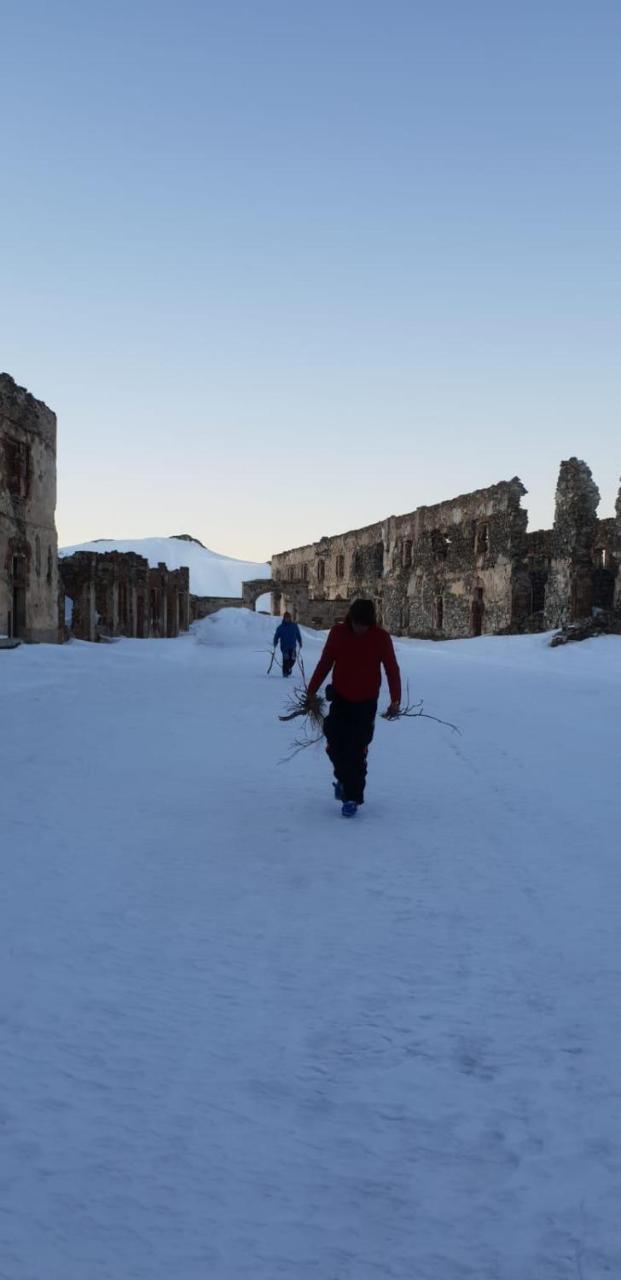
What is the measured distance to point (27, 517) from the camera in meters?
24.3

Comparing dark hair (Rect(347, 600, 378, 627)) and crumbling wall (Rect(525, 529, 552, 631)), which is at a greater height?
crumbling wall (Rect(525, 529, 552, 631))

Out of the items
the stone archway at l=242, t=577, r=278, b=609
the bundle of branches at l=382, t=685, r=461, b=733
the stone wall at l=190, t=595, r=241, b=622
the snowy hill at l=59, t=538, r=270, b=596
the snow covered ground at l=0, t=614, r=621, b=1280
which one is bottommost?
the snow covered ground at l=0, t=614, r=621, b=1280

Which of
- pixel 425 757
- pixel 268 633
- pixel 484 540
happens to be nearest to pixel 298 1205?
pixel 425 757

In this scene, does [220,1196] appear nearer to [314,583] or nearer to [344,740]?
[344,740]

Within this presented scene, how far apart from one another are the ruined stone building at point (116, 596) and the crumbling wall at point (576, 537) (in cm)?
1460

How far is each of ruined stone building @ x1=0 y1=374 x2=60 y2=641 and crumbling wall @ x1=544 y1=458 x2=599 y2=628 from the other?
16041 mm

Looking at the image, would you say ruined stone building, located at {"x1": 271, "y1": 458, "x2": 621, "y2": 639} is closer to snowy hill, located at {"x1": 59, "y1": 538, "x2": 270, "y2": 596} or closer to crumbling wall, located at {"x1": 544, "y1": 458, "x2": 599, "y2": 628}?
crumbling wall, located at {"x1": 544, "y1": 458, "x2": 599, "y2": 628}

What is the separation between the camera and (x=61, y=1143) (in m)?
2.49

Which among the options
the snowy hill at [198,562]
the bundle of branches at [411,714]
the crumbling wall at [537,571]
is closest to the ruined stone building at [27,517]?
the bundle of branches at [411,714]

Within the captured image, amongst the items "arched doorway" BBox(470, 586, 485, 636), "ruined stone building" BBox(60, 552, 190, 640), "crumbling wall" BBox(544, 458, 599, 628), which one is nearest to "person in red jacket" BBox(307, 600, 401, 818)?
"ruined stone building" BBox(60, 552, 190, 640)

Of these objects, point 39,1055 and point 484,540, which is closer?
point 39,1055

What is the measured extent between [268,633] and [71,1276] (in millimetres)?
44220

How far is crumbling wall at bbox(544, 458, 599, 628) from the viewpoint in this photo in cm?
3123

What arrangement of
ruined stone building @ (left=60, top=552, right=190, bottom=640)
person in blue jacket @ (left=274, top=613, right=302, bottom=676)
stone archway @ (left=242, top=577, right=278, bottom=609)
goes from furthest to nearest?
stone archway @ (left=242, top=577, right=278, bottom=609)
ruined stone building @ (left=60, top=552, right=190, bottom=640)
person in blue jacket @ (left=274, top=613, right=302, bottom=676)
